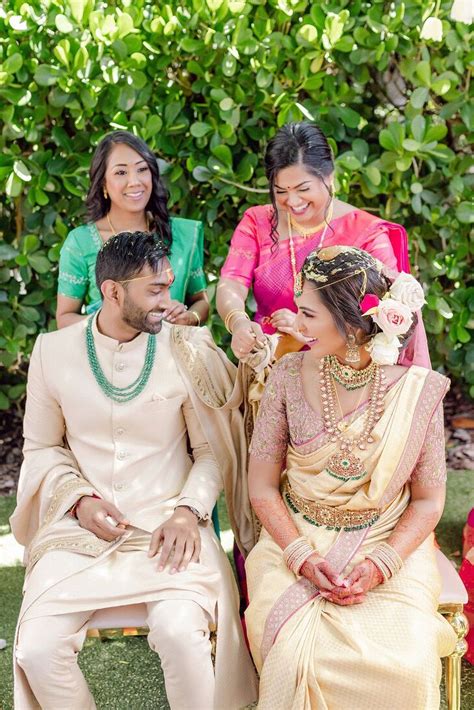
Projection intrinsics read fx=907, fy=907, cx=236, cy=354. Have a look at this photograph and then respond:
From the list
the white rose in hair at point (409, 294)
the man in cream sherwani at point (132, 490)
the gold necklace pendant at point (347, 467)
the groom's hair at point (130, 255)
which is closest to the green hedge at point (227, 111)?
the groom's hair at point (130, 255)

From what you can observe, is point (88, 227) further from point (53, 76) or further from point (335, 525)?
point (335, 525)

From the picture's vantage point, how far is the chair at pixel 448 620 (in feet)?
9.95

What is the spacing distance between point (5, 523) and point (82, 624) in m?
2.29

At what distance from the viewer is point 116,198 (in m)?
4.13

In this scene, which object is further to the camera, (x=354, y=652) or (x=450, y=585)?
(x=450, y=585)

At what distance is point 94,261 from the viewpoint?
4262 mm

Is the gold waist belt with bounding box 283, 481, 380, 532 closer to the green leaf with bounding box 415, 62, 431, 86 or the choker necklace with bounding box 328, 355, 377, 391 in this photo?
the choker necklace with bounding box 328, 355, 377, 391

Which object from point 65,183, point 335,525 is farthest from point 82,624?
point 65,183

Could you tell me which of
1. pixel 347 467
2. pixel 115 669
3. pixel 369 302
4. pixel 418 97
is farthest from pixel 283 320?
pixel 418 97

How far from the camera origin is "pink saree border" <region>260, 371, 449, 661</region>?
9.52 feet

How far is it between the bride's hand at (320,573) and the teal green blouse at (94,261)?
1693mm

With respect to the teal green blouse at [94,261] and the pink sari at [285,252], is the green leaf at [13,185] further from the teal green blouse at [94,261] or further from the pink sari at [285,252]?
the pink sari at [285,252]

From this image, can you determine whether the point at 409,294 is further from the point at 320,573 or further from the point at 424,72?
the point at 424,72

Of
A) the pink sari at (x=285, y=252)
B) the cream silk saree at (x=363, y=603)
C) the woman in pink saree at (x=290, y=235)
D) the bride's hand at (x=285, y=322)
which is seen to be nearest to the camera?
the cream silk saree at (x=363, y=603)
